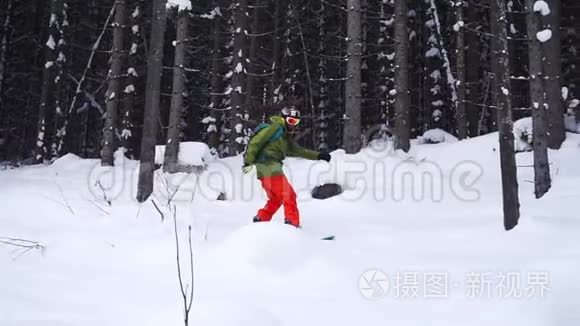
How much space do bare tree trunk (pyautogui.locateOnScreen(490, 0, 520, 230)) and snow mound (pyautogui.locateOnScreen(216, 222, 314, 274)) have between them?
262cm

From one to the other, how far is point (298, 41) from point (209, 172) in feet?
40.7

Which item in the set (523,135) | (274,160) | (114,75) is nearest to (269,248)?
(274,160)

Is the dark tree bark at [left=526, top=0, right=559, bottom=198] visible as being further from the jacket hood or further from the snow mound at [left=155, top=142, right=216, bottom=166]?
the snow mound at [left=155, top=142, right=216, bottom=166]

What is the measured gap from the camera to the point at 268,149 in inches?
233

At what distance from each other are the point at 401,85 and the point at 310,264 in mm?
9001

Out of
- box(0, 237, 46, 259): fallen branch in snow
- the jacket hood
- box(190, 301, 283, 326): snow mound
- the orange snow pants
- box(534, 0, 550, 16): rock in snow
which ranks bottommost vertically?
box(190, 301, 283, 326): snow mound

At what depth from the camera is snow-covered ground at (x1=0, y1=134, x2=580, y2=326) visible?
3.37m

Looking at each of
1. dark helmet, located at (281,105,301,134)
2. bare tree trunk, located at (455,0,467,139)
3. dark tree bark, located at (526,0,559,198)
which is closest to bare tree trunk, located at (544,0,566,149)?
dark tree bark, located at (526,0,559,198)

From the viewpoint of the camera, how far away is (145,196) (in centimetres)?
845

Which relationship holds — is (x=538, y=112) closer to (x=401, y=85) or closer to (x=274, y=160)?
(x=274, y=160)

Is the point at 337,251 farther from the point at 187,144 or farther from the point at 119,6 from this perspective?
the point at 119,6

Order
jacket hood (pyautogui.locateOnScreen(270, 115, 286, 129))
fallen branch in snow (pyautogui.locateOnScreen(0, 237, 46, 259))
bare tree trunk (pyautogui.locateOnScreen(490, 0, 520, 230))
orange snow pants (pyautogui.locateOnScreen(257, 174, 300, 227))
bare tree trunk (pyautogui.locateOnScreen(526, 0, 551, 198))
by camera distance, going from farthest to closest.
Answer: bare tree trunk (pyautogui.locateOnScreen(526, 0, 551, 198)) < jacket hood (pyautogui.locateOnScreen(270, 115, 286, 129)) < orange snow pants (pyautogui.locateOnScreen(257, 174, 300, 227)) < bare tree trunk (pyautogui.locateOnScreen(490, 0, 520, 230)) < fallen branch in snow (pyautogui.locateOnScreen(0, 237, 46, 259))

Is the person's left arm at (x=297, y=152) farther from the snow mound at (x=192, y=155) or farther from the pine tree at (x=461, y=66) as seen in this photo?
the pine tree at (x=461, y=66)

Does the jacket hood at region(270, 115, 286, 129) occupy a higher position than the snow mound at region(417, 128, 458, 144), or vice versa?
the snow mound at region(417, 128, 458, 144)
